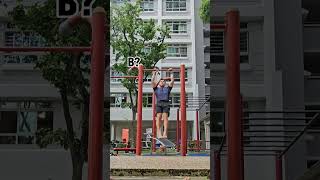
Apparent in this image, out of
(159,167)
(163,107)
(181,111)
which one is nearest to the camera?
(163,107)

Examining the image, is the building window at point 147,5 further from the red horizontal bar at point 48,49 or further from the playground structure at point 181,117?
the red horizontal bar at point 48,49

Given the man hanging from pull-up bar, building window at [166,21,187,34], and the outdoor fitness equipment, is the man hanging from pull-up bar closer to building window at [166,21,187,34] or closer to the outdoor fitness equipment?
the outdoor fitness equipment

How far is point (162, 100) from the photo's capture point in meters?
2.69

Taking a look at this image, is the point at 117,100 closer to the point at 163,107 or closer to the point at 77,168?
the point at 163,107

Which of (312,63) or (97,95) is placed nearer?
(97,95)

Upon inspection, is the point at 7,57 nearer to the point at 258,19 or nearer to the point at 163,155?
the point at 163,155

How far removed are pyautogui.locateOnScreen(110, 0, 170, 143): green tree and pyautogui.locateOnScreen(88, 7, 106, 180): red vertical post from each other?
632mm

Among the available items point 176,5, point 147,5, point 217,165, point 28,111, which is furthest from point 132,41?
point 217,165

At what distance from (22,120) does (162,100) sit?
2.58 feet

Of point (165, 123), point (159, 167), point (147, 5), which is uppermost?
point (147, 5)

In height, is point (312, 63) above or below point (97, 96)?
above

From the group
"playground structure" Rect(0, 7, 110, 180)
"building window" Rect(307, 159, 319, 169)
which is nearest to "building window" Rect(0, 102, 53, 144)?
"playground structure" Rect(0, 7, 110, 180)

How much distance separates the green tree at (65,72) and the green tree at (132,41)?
0.18m

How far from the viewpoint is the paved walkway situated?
2.79 metres
